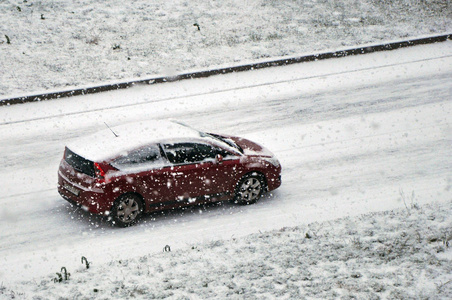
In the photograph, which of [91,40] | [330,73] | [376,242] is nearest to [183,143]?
[376,242]

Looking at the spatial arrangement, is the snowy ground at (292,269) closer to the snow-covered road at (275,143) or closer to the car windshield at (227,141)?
the snow-covered road at (275,143)

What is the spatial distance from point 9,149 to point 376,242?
8723 millimetres

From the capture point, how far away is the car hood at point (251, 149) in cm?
1080

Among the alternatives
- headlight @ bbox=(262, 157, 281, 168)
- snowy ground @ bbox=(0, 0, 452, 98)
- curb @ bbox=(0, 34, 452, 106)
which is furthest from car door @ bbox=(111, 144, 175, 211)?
snowy ground @ bbox=(0, 0, 452, 98)

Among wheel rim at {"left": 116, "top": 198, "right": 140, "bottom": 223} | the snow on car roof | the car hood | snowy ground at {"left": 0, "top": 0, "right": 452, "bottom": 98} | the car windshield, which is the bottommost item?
wheel rim at {"left": 116, "top": 198, "right": 140, "bottom": 223}

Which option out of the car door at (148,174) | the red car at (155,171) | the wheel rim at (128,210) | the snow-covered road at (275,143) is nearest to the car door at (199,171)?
the red car at (155,171)

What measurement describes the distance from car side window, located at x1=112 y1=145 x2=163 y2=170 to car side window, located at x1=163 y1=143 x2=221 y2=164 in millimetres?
191

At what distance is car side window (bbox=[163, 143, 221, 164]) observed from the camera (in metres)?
9.96

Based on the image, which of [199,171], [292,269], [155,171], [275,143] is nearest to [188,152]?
[199,171]

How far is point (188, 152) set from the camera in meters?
10.1

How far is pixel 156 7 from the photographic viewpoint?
21.8 meters

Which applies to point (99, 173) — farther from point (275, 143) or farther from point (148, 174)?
point (275, 143)

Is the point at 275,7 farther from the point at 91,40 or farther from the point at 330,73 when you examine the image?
the point at 91,40

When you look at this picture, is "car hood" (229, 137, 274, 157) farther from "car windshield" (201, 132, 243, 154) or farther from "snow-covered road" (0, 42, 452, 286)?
"snow-covered road" (0, 42, 452, 286)
